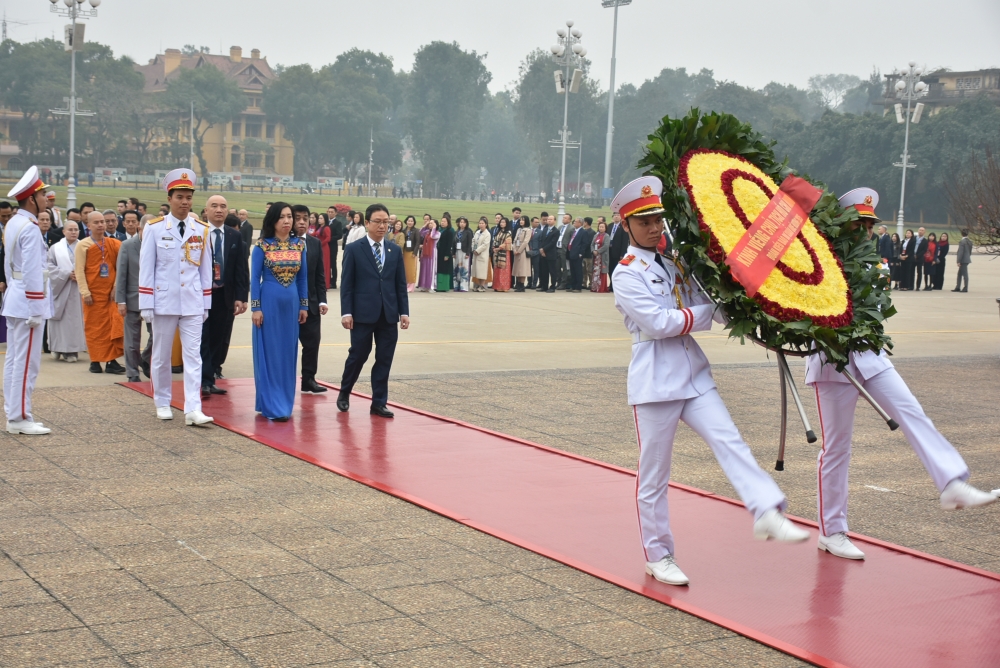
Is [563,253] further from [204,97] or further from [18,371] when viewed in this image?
[204,97]

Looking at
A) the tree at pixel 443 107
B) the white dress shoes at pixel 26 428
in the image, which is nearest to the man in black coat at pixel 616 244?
the white dress shoes at pixel 26 428

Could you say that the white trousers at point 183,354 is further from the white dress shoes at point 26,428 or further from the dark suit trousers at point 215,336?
the dark suit trousers at point 215,336

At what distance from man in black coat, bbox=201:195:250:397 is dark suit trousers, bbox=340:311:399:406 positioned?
134 centimetres

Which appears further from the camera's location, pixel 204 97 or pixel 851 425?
pixel 204 97

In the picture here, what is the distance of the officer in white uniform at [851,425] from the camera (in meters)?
5.04

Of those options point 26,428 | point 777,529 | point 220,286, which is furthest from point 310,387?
point 777,529

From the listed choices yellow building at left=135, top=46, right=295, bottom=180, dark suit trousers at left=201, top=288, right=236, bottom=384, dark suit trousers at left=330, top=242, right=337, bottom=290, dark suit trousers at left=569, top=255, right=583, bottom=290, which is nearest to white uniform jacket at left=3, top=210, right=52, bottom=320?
dark suit trousers at left=201, top=288, right=236, bottom=384

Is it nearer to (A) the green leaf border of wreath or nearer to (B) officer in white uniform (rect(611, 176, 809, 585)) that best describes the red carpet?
(B) officer in white uniform (rect(611, 176, 809, 585))

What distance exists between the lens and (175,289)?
8680mm

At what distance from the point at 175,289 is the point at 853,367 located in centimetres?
554

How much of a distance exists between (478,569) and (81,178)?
7487 cm

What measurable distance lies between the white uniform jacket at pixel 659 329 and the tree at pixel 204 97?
84.7 m

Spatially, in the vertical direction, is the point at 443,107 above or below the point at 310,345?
above

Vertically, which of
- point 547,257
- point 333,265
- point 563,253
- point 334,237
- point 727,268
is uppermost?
point 727,268
